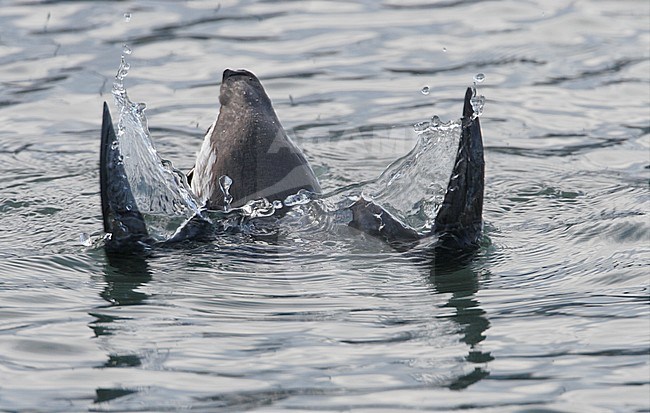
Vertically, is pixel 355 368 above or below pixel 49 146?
below

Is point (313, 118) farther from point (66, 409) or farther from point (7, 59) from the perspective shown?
point (66, 409)

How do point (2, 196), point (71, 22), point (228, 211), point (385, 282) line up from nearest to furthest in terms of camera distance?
point (385, 282)
point (228, 211)
point (2, 196)
point (71, 22)

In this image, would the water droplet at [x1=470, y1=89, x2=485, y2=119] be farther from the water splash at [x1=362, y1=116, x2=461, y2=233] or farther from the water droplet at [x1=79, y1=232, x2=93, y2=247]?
the water droplet at [x1=79, y1=232, x2=93, y2=247]

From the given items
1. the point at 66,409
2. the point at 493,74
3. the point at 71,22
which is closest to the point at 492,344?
the point at 66,409

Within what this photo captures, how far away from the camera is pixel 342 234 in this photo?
6.04 m

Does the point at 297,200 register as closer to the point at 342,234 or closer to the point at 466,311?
the point at 342,234

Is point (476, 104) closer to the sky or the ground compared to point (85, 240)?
closer to the sky

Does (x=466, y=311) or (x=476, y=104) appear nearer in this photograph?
(x=466, y=311)

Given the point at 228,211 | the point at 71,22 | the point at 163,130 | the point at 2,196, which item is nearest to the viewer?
the point at 228,211

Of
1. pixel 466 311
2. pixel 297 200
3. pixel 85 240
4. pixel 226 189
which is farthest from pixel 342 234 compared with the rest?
pixel 85 240

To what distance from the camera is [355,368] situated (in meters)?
4.64

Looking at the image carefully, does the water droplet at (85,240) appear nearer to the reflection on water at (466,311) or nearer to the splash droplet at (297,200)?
the splash droplet at (297,200)

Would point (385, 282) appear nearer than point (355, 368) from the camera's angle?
No

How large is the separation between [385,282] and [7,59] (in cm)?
539
